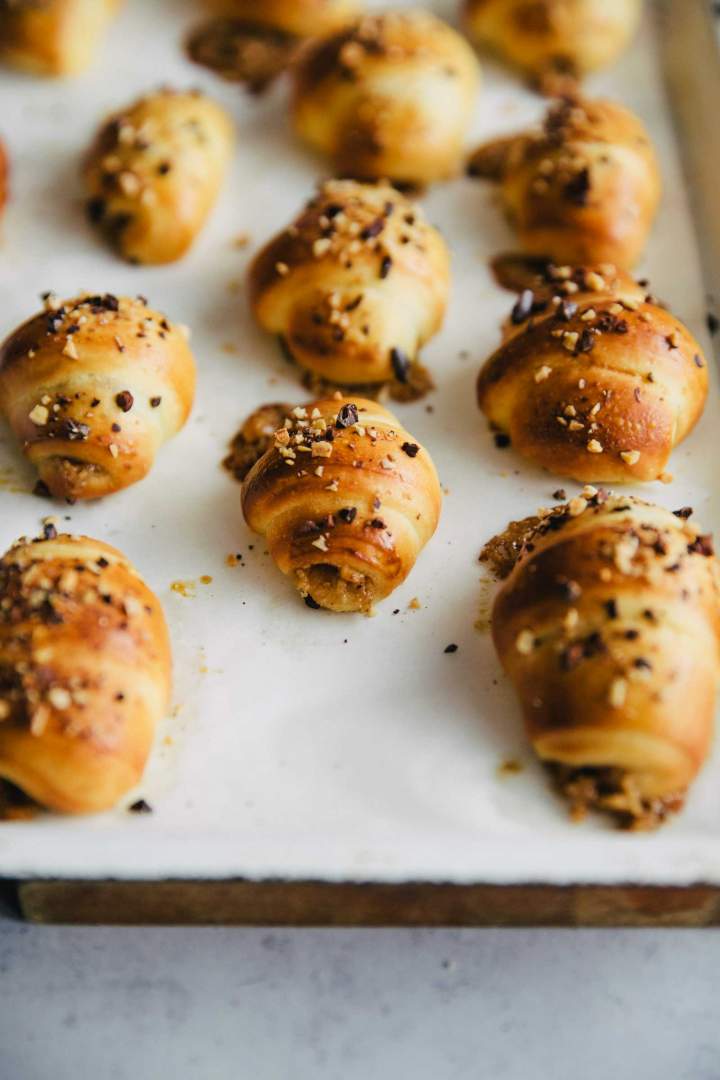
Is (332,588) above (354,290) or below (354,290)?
below

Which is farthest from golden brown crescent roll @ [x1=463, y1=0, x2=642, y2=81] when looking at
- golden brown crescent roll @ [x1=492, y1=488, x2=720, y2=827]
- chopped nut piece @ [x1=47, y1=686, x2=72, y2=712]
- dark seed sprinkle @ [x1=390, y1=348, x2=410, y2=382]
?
chopped nut piece @ [x1=47, y1=686, x2=72, y2=712]

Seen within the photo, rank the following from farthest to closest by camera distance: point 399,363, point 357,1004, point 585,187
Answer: point 585,187 < point 399,363 < point 357,1004

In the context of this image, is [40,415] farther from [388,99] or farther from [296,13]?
[296,13]

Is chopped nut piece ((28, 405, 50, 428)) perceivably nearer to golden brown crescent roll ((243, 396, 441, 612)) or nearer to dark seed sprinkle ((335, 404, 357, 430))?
golden brown crescent roll ((243, 396, 441, 612))

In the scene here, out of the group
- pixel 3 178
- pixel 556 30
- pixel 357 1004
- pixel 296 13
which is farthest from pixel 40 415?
pixel 556 30

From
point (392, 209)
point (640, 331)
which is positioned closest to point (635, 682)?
point (640, 331)
